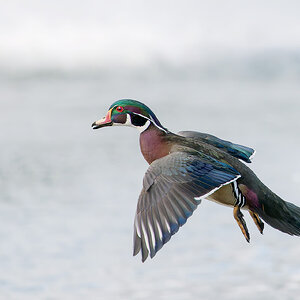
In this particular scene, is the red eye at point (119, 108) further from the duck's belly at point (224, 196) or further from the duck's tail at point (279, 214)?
the duck's tail at point (279, 214)

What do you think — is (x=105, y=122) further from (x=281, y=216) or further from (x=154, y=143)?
(x=281, y=216)

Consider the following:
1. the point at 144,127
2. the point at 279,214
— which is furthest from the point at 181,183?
the point at 279,214

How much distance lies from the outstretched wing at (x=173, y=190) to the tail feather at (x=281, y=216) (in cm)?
14

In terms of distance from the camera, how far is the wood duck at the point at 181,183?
1.86 m

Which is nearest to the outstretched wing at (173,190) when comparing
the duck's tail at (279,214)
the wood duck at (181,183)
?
the wood duck at (181,183)

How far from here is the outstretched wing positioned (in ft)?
5.99

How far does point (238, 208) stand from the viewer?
1.91 m

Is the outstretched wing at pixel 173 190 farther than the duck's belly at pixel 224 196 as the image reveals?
No

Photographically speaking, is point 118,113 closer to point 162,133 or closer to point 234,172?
point 162,133

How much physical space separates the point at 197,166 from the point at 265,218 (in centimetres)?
22

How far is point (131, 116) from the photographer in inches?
77.4

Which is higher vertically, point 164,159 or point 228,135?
point 228,135

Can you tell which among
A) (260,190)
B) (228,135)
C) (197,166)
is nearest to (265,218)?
(260,190)

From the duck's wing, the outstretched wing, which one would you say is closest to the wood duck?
the outstretched wing
